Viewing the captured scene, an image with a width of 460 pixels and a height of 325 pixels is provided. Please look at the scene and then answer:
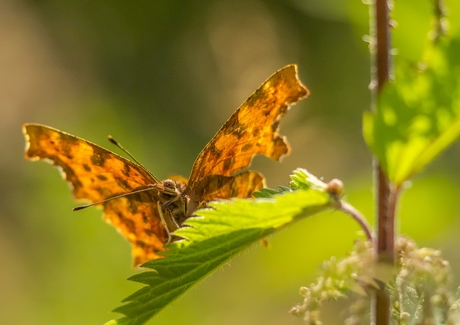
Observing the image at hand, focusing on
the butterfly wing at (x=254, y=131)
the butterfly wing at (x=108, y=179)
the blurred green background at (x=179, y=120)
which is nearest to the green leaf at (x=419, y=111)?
the butterfly wing at (x=254, y=131)

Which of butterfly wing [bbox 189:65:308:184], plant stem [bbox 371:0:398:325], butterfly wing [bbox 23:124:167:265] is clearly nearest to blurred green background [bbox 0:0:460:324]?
butterfly wing [bbox 189:65:308:184]

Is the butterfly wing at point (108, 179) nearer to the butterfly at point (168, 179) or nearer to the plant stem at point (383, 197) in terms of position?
the butterfly at point (168, 179)

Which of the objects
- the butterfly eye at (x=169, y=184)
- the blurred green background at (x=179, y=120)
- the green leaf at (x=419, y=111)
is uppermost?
the blurred green background at (x=179, y=120)

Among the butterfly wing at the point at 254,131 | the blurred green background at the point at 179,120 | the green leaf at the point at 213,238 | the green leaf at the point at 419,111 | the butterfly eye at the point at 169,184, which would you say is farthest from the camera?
the blurred green background at the point at 179,120

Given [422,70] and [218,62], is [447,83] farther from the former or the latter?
[218,62]

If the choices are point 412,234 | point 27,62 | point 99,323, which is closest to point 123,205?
point 412,234

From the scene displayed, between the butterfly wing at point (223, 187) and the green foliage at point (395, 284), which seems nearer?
the green foliage at point (395, 284)
